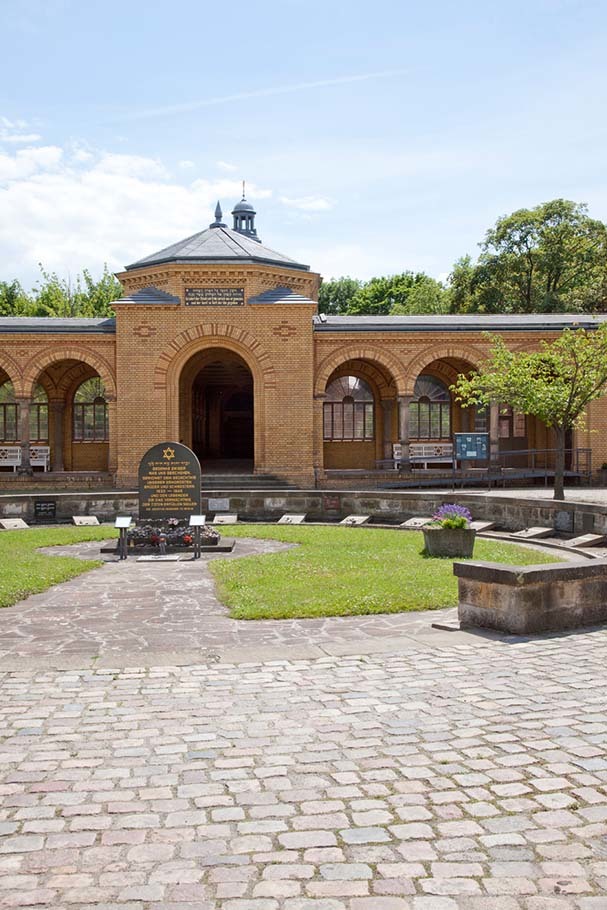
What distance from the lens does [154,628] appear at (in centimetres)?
829

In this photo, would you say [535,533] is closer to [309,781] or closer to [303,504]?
[303,504]

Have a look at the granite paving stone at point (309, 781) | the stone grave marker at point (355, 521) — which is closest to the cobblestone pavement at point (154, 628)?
the granite paving stone at point (309, 781)

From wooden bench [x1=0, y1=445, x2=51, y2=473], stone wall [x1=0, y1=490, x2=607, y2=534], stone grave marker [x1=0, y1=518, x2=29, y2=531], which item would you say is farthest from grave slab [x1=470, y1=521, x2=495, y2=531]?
wooden bench [x1=0, y1=445, x2=51, y2=473]

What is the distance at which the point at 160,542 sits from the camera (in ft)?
46.3

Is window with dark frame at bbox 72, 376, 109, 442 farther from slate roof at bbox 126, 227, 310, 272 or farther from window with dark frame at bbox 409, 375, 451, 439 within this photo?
window with dark frame at bbox 409, 375, 451, 439

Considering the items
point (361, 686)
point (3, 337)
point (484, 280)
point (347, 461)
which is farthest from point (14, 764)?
point (484, 280)

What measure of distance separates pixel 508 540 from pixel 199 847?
12629 mm

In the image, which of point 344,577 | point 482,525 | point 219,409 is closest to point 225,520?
point 482,525

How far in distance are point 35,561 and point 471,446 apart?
1285 cm

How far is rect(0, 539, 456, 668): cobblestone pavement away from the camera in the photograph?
7277mm

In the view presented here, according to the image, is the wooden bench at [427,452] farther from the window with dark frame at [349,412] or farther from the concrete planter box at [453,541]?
the concrete planter box at [453,541]

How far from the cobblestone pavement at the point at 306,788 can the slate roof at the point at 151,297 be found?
20.0 m

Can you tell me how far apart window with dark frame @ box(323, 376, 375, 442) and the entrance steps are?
5.30 m

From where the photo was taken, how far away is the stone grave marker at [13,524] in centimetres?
1809
